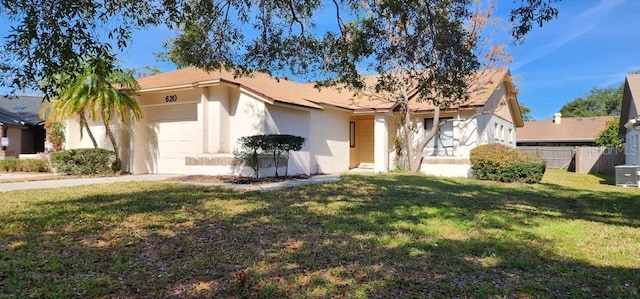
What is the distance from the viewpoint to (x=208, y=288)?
3680 millimetres

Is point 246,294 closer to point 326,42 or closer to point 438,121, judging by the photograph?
point 326,42

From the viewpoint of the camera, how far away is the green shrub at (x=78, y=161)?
14547 millimetres

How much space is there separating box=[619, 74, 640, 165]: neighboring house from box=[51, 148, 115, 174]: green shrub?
19705 mm

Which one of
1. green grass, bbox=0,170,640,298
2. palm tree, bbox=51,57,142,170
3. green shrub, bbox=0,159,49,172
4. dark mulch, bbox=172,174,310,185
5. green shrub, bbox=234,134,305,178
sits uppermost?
palm tree, bbox=51,57,142,170

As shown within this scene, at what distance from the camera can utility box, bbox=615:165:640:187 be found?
14.4 m

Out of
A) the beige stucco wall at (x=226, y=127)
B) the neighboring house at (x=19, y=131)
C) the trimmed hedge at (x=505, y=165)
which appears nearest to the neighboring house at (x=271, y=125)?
the beige stucco wall at (x=226, y=127)

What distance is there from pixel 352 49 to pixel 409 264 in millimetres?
5221

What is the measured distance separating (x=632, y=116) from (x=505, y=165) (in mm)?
10184

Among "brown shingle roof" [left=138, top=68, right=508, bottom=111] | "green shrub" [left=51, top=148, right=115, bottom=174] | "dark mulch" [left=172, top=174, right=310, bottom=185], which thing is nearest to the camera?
"dark mulch" [left=172, top=174, right=310, bottom=185]

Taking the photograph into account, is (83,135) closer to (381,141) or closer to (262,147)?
(262,147)

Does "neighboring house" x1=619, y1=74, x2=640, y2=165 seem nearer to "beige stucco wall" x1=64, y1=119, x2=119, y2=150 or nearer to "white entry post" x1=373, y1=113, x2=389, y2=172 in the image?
"white entry post" x1=373, y1=113, x2=389, y2=172

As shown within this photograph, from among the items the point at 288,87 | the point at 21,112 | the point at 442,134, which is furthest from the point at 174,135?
the point at 21,112

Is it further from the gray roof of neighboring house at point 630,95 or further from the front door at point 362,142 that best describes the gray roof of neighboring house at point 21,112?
the gray roof of neighboring house at point 630,95

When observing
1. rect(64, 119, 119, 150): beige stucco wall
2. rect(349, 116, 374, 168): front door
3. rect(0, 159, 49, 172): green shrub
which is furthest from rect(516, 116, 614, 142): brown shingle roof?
rect(0, 159, 49, 172): green shrub
